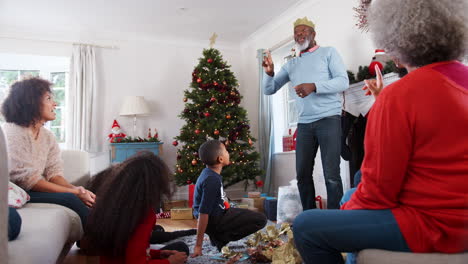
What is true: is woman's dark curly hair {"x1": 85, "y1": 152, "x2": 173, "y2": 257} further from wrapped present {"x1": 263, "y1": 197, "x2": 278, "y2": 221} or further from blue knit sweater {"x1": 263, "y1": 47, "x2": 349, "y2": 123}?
wrapped present {"x1": 263, "y1": 197, "x2": 278, "y2": 221}

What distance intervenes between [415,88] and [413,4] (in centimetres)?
23

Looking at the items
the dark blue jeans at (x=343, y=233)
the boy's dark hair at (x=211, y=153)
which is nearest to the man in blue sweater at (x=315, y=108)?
the boy's dark hair at (x=211, y=153)

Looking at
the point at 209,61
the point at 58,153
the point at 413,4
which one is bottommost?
the point at 58,153

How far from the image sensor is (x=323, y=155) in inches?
107

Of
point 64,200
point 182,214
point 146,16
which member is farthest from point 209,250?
point 146,16

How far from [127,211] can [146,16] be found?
390 centimetres

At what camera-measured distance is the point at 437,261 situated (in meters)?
0.83

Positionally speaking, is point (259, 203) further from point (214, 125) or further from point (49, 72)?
point (49, 72)

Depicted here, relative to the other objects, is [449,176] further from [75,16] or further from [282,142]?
[75,16]

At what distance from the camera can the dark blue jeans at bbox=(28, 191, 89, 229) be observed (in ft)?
6.38

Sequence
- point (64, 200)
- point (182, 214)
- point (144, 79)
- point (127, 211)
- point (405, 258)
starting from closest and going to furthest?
point (405, 258), point (127, 211), point (64, 200), point (182, 214), point (144, 79)

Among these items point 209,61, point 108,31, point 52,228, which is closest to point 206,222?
point 52,228

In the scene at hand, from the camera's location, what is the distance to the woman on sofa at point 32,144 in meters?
1.94

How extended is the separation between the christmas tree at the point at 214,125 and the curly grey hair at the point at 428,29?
3.71 meters
